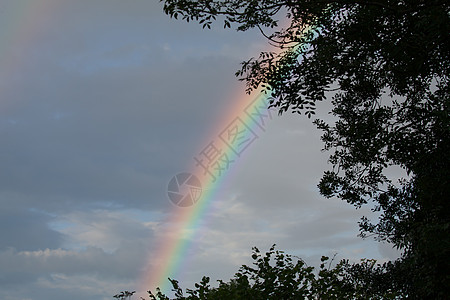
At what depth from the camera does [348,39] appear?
481 inches

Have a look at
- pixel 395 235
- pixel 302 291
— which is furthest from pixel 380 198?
pixel 302 291

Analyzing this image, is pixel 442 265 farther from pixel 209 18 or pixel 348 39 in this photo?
pixel 209 18

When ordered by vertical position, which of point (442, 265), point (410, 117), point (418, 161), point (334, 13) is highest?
point (334, 13)


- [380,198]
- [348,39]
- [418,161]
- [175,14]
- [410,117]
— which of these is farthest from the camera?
[380,198]

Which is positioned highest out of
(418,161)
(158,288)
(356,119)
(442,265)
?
(356,119)

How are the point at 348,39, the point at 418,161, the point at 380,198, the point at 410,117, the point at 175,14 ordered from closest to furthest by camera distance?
the point at 175,14 → the point at 348,39 → the point at 418,161 → the point at 410,117 → the point at 380,198

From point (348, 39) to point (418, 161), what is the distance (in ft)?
12.6

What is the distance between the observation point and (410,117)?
14.0m

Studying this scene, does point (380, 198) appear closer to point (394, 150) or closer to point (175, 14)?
point (394, 150)

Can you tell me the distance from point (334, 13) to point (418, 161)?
15.0 ft

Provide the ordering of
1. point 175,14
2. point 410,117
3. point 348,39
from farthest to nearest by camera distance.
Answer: point 410,117, point 348,39, point 175,14

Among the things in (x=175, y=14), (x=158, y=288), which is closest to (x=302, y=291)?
(x=158, y=288)

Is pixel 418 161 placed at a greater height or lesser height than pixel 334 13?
lesser

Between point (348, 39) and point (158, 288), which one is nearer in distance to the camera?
point (158, 288)
